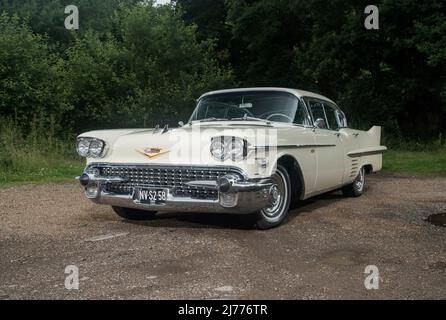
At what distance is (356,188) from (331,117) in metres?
1.25

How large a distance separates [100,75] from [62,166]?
18.9 feet

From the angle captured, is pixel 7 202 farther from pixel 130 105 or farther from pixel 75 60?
pixel 75 60

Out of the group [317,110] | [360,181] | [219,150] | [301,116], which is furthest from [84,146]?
[360,181]

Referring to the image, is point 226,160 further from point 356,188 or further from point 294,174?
point 356,188

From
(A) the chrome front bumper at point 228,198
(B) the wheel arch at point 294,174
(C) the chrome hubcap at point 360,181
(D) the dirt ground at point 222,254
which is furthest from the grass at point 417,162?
(A) the chrome front bumper at point 228,198

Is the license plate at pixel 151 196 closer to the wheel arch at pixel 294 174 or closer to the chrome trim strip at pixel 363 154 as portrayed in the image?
the wheel arch at pixel 294 174

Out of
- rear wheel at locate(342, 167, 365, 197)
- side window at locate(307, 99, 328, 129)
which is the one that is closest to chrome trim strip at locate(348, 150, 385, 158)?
rear wheel at locate(342, 167, 365, 197)

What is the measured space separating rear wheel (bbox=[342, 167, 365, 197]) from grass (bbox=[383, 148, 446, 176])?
383 centimetres

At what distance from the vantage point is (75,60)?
16547 millimetres

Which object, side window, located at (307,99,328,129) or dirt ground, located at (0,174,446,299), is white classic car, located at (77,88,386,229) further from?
dirt ground, located at (0,174,446,299)

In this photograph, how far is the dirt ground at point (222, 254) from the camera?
352 cm
